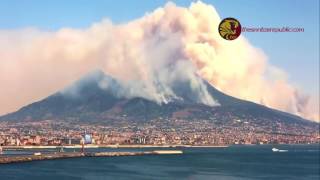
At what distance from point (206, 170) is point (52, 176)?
145 feet

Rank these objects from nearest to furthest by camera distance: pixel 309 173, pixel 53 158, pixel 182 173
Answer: pixel 182 173
pixel 309 173
pixel 53 158

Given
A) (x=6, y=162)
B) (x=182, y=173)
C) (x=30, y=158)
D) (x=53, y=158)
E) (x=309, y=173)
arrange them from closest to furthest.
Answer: (x=182, y=173) < (x=309, y=173) < (x=6, y=162) < (x=30, y=158) < (x=53, y=158)

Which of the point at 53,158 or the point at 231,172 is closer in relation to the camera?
the point at 231,172

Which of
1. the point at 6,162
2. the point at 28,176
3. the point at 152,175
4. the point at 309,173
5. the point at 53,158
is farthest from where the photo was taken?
the point at 53,158

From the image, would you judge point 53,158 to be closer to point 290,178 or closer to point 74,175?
point 74,175

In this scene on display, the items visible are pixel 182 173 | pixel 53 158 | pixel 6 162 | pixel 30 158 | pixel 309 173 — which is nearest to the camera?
pixel 182 173

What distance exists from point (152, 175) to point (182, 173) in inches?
441

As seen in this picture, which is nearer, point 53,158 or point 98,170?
point 98,170

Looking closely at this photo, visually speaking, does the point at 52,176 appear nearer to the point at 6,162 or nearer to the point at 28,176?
the point at 28,176

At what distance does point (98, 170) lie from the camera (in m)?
140

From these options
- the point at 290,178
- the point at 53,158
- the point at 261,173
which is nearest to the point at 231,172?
the point at 261,173

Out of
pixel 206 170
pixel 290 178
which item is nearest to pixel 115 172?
pixel 206 170

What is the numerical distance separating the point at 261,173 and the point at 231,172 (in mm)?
6959

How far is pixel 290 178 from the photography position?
133 meters
